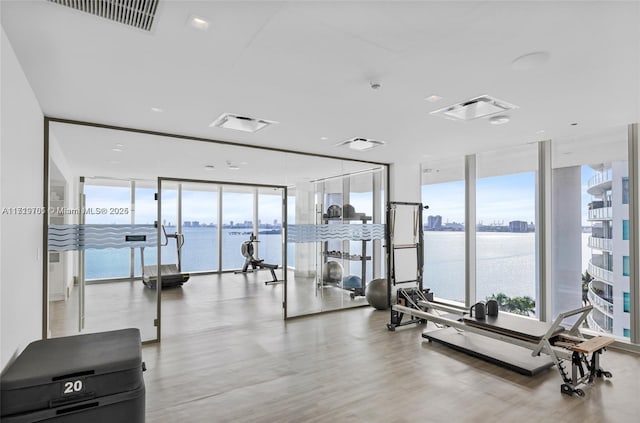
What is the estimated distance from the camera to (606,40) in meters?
2.34

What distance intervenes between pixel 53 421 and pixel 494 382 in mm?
3676

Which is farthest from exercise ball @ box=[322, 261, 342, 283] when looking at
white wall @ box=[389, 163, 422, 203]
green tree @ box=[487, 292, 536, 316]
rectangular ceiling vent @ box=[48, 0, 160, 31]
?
rectangular ceiling vent @ box=[48, 0, 160, 31]

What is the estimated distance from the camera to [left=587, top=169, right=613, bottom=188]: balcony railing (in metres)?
4.76

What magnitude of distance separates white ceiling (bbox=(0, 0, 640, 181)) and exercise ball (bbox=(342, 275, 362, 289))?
342 centimetres

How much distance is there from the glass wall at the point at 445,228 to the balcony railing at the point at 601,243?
201 cm

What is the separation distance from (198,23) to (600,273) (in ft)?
18.8

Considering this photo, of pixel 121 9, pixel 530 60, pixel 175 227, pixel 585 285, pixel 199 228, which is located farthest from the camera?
pixel 199 228

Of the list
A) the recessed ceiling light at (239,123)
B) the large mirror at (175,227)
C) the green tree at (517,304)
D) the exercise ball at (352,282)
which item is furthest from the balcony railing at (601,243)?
the recessed ceiling light at (239,123)

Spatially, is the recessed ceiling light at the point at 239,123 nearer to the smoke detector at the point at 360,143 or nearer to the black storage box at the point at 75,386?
the smoke detector at the point at 360,143

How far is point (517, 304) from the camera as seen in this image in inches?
229

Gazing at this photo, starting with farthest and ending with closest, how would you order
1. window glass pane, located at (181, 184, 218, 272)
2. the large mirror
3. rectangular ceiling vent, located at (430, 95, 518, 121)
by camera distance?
1. window glass pane, located at (181, 184, 218, 272)
2. the large mirror
3. rectangular ceiling vent, located at (430, 95, 518, 121)

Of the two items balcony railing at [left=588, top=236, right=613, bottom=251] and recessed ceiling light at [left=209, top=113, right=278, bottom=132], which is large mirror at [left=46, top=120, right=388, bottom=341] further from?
balcony railing at [left=588, top=236, right=613, bottom=251]

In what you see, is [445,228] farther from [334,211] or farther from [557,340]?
[557,340]

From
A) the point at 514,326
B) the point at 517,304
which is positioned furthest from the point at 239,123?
the point at 517,304
